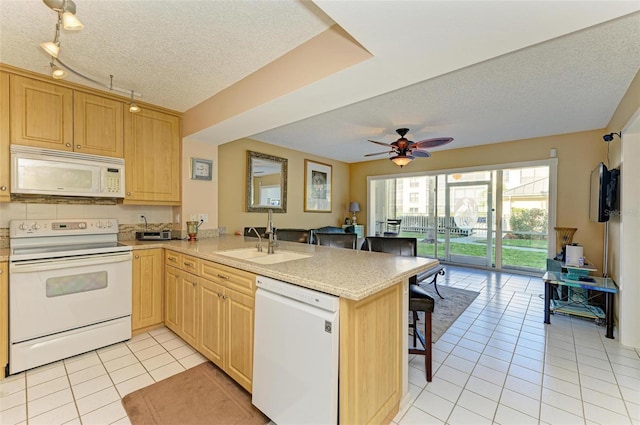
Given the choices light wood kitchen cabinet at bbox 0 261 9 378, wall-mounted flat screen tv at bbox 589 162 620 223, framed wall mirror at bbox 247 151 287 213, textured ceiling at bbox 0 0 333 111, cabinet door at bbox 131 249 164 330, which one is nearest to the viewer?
textured ceiling at bbox 0 0 333 111

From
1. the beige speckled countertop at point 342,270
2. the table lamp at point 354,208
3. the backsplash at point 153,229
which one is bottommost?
the beige speckled countertop at point 342,270

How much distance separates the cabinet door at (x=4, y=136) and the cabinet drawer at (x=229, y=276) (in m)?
1.75

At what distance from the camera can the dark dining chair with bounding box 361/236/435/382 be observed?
6.40 feet

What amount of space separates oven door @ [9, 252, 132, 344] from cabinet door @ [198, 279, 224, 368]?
3.04 ft

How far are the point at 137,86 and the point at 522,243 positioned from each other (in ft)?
20.9

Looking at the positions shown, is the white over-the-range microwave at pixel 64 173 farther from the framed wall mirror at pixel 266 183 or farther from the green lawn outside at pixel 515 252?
the green lawn outside at pixel 515 252

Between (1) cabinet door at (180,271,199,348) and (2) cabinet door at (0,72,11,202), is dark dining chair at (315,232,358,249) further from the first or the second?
(2) cabinet door at (0,72,11,202)

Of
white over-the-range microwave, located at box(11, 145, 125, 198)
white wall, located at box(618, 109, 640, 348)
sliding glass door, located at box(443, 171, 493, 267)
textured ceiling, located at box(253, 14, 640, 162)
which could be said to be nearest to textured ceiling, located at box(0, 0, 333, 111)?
white over-the-range microwave, located at box(11, 145, 125, 198)

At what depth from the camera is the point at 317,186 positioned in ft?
20.3

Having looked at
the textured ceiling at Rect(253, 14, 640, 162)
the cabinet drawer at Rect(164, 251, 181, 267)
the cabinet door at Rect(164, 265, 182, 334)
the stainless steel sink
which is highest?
the textured ceiling at Rect(253, 14, 640, 162)

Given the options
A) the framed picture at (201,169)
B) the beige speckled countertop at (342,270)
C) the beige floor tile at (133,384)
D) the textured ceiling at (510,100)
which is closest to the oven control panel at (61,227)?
the framed picture at (201,169)

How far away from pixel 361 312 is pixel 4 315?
8.56ft

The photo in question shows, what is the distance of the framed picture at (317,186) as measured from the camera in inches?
232

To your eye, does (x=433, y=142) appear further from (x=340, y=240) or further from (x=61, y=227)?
(x=61, y=227)
